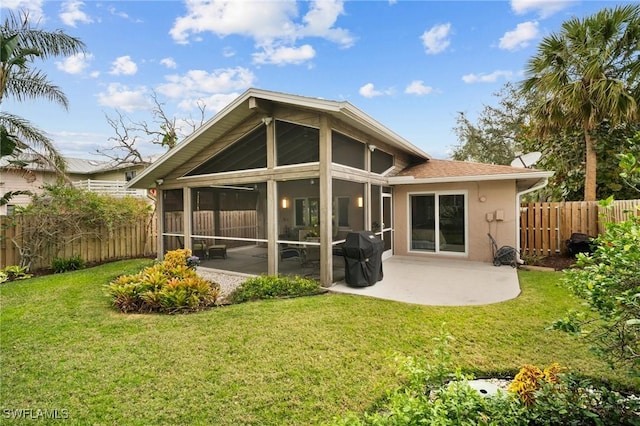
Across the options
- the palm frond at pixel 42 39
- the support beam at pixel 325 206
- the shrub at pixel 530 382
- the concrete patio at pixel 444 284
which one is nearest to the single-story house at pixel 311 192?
the support beam at pixel 325 206

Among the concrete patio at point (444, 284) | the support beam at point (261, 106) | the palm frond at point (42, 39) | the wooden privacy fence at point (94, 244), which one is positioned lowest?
the concrete patio at point (444, 284)

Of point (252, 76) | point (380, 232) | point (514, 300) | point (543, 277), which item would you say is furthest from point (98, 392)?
point (252, 76)

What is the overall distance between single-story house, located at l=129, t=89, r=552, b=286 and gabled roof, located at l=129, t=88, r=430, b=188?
0.10 feet

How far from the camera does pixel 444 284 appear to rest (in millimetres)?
6863

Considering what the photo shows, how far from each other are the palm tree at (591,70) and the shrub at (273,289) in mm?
9570

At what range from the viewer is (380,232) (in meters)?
9.10

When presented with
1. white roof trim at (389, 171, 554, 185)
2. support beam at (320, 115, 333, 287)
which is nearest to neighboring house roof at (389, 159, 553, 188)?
white roof trim at (389, 171, 554, 185)

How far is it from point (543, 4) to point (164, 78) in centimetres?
1494

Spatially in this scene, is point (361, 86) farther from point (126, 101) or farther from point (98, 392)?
point (98, 392)

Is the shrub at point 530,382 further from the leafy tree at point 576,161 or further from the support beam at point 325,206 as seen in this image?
the leafy tree at point 576,161

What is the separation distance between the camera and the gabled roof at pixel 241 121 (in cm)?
622

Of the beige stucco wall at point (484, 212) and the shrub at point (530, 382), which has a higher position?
the beige stucco wall at point (484, 212)

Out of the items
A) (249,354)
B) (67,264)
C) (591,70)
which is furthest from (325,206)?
(591,70)

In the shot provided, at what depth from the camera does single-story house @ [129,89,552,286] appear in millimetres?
6969
